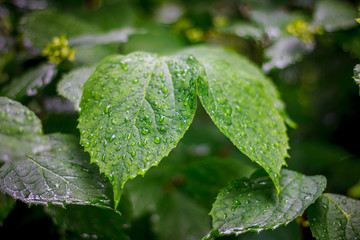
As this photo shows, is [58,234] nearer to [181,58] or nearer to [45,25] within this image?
[181,58]

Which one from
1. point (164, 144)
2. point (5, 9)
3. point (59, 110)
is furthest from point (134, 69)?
point (5, 9)

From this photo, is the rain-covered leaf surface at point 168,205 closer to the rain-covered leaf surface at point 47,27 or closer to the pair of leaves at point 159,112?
the pair of leaves at point 159,112

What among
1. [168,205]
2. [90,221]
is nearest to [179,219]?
→ [168,205]

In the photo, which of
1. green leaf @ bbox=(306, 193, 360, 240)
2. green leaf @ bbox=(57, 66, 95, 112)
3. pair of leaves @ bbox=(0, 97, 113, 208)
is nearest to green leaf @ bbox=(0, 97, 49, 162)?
pair of leaves @ bbox=(0, 97, 113, 208)

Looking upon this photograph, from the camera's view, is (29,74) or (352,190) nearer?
(29,74)

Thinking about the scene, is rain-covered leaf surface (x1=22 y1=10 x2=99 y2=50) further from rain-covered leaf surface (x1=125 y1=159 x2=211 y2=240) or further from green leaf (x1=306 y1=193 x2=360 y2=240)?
green leaf (x1=306 y1=193 x2=360 y2=240)

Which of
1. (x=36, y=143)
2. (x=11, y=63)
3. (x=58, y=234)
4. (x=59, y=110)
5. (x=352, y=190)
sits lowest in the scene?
(x=352, y=190)

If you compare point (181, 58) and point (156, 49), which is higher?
point (181, 58)

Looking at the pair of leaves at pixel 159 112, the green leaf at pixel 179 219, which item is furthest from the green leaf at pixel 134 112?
the green leaf at pixel 179 219
